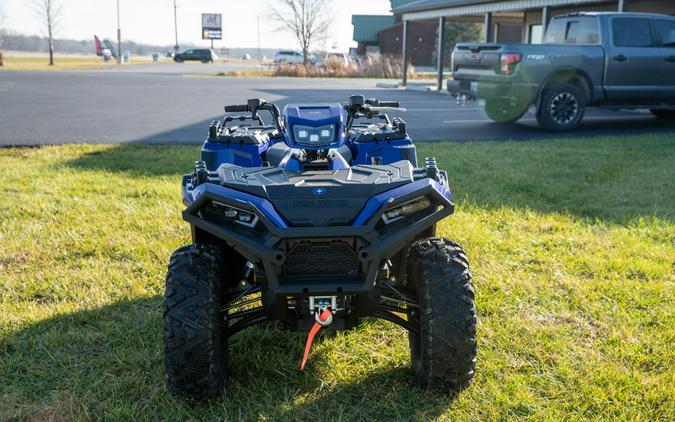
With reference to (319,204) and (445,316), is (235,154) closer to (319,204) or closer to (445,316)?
(319,204)

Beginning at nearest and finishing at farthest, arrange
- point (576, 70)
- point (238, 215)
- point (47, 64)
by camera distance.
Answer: point (238, 215) → point (576, 70) → point (47, 64)

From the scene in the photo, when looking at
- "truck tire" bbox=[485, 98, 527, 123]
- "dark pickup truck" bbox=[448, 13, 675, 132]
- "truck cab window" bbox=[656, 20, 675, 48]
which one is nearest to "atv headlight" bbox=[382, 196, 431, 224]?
"dark pickup truck" bbox=[448, 13, 675, 132]

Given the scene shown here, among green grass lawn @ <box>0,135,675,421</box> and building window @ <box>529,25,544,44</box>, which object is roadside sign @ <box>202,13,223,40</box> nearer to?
building window @ <box>529,25,544,44</box>

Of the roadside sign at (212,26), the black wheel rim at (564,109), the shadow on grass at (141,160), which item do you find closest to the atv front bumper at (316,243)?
the shadow on grass at (141,160)

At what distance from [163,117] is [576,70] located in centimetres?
786

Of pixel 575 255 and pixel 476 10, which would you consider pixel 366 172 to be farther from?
pixel 476 10

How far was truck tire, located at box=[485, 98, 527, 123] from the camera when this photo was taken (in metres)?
11.0

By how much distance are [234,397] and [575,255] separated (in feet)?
9.46

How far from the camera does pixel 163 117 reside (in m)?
13.0

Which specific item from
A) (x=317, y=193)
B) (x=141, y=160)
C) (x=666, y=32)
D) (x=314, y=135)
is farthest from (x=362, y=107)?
(x=666, y=32)

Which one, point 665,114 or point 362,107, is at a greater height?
point 362,107

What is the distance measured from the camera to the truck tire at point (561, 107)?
35.4 feet

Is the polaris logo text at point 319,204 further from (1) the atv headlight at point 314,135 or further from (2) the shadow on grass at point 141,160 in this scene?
(2) the shadow on grass at point 141,160

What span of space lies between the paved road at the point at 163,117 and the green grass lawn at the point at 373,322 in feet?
13.5
